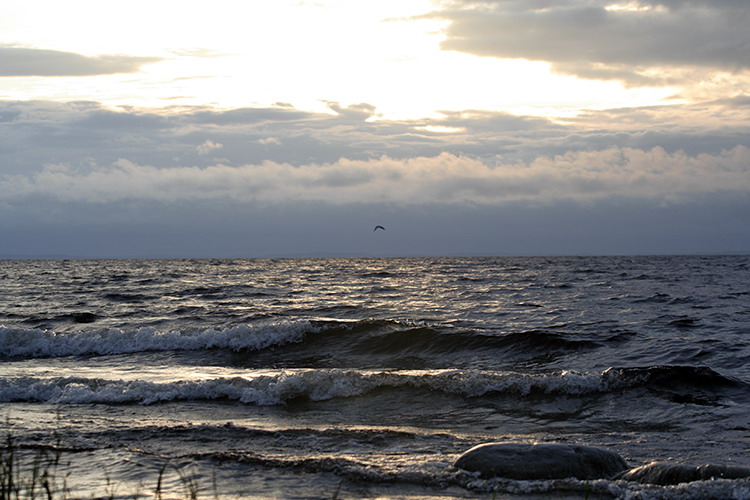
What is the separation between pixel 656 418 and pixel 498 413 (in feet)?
8.15

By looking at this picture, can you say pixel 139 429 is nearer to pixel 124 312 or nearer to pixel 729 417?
pixel 729 417

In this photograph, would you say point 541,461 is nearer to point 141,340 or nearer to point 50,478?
point 50,478

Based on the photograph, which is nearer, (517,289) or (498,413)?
(498,413)

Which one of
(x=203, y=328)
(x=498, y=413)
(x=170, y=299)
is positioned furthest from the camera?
(x=170, y=299)

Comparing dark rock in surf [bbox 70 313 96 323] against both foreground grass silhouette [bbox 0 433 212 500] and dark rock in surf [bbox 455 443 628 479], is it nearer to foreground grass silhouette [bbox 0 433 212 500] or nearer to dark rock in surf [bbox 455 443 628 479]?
foreground grass silhouette [bbox 0 433 212 500]

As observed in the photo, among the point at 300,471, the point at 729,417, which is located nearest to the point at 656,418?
the point at 729,417

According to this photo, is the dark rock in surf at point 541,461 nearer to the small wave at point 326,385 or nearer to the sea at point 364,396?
the sea at point 364,396

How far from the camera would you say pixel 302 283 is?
42531 mm

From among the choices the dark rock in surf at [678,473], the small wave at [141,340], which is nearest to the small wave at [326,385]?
the dark rock in surf at [678,473]

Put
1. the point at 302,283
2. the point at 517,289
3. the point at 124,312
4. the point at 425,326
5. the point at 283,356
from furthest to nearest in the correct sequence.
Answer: the point at 302,283 → the point at 517,289 → the point at 124,312 → the point at 425,326 → the point at 283,356

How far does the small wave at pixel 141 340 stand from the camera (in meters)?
20.1

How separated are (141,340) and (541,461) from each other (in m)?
16.1

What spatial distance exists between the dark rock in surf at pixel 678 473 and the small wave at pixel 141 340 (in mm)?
14299

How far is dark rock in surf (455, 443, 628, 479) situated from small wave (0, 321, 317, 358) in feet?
43.6
